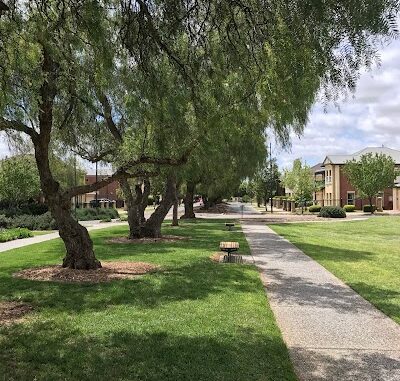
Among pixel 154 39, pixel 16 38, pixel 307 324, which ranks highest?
pixel 16 38

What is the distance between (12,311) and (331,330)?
476 cm

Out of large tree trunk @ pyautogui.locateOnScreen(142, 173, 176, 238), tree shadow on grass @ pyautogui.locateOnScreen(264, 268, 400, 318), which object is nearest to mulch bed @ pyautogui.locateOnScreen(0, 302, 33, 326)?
tree shadow on grass @ pyautogui.locateOnScreen(264, 268, 400, 318)

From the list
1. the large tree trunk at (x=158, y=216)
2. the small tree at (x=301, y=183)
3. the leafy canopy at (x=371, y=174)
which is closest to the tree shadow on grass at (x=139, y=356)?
the large tree trunk at (x=158, y=216)

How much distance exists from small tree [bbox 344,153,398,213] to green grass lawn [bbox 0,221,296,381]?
4520 centimetres

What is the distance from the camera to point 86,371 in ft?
17.3

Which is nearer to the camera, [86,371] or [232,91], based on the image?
[86,371]

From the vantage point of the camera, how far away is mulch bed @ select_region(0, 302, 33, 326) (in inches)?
289

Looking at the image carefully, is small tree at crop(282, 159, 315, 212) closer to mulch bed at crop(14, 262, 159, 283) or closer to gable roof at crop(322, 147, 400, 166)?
gable roof at crop(322, 147, 400, 166)

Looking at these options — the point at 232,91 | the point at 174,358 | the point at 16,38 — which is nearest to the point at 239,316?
the point at 174,358

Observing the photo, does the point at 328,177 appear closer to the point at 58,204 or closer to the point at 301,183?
the point at 301,183

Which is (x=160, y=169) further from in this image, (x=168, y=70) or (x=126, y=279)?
(x=168, y=70)

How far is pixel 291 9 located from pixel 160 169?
944cm

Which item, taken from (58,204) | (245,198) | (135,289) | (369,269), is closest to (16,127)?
(58,204)

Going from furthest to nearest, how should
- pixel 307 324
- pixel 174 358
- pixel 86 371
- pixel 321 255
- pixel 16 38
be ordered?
1. pixel 321 255
2. pixel 16 38
3. pixel 307 324
4. pixel 174 358
5. pixel 86 371
